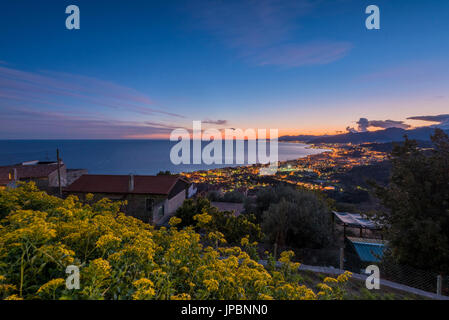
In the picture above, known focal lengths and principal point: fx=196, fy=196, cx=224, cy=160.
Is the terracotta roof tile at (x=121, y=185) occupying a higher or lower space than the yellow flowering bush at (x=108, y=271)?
lower

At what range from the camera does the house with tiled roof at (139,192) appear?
15531 millimetres

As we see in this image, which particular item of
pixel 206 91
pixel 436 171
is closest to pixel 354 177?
pixel 206 91

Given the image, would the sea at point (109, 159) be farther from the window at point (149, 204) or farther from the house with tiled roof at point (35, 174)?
the house with tiled roof at point (35, 174)

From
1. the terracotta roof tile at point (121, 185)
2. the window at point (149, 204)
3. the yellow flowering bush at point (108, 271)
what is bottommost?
the window at point (149, 204)

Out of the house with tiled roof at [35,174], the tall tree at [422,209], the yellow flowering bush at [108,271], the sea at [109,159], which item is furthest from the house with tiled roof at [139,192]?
the tall tree at [422,209]

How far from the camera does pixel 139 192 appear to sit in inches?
616

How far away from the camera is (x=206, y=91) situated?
22531mm

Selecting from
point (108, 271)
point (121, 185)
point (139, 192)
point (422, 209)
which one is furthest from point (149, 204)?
point (422, 209)

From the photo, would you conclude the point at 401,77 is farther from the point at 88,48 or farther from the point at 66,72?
the point at 66,72

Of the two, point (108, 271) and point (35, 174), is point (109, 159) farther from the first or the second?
point (108, 271)

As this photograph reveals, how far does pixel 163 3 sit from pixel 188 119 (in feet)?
88.0

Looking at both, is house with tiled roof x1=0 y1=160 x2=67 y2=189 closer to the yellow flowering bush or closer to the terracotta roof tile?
the terracotta roof tile

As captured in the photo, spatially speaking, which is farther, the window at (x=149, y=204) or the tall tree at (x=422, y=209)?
the window at (x=149, y=204)

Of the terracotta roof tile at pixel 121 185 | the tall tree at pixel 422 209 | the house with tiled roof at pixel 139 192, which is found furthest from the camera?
the terracotta roof tile at pixel 121 185
